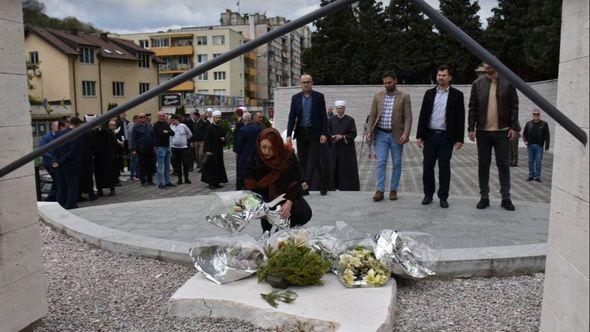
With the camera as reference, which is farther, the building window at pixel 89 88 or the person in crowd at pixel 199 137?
the building window at pixel 89 88

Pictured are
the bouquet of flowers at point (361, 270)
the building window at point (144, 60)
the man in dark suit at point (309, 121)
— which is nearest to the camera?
the bouquet of flowers at point (361, 270)

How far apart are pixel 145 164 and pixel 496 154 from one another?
989cm

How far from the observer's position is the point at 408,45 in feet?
151

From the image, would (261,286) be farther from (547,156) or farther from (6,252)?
(547,156)

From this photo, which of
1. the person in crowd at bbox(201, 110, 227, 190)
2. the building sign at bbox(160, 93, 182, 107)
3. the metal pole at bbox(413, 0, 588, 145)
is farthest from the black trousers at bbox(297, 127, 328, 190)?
the building sign at bbox(160, 93, 182, 107)

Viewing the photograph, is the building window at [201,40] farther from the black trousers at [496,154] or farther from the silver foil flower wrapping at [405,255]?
the silver foil flower wrapping at [405,255]

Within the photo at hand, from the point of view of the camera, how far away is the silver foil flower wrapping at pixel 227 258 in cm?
416

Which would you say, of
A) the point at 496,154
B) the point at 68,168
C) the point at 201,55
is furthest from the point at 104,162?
the point at 201,55

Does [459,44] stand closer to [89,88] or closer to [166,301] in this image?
[89,88]

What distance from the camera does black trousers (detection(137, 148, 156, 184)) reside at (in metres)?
13.7

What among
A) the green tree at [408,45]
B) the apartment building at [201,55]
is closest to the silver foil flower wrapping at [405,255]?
the green tree at [408,45]

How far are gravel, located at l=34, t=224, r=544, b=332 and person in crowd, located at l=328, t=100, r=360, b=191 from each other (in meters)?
5.16

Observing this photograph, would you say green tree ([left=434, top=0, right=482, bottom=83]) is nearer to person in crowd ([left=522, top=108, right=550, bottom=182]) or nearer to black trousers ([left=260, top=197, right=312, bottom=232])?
person in crowd ([left=522, top=108, right=550, bottom=182])

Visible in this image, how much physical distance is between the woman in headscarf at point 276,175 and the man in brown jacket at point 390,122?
8.88 feet
